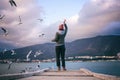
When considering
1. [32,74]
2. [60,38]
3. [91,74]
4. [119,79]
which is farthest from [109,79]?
[60,38]

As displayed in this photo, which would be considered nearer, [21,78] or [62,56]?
[21,78]

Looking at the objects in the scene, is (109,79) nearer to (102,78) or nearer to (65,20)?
(102,78)

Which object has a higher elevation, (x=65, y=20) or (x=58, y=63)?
(x=65, y=20)

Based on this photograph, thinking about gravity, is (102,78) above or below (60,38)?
below

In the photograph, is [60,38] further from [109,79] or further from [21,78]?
[109,79]

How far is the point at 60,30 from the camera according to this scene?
1380 centimetres

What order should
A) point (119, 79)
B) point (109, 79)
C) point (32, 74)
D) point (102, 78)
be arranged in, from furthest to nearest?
point (32, 74) < point (102, 78) < point (109, 79) < point (119, 79)

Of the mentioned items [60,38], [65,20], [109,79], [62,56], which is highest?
[65,20]

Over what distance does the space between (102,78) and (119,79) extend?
1.53 m

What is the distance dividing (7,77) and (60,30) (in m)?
6.08

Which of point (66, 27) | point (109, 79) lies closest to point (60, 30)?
point (66, 27)

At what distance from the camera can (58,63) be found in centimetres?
1426

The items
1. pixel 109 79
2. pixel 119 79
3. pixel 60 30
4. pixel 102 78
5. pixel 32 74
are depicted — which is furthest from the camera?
pixel 60 30

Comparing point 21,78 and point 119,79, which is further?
point 21,78
